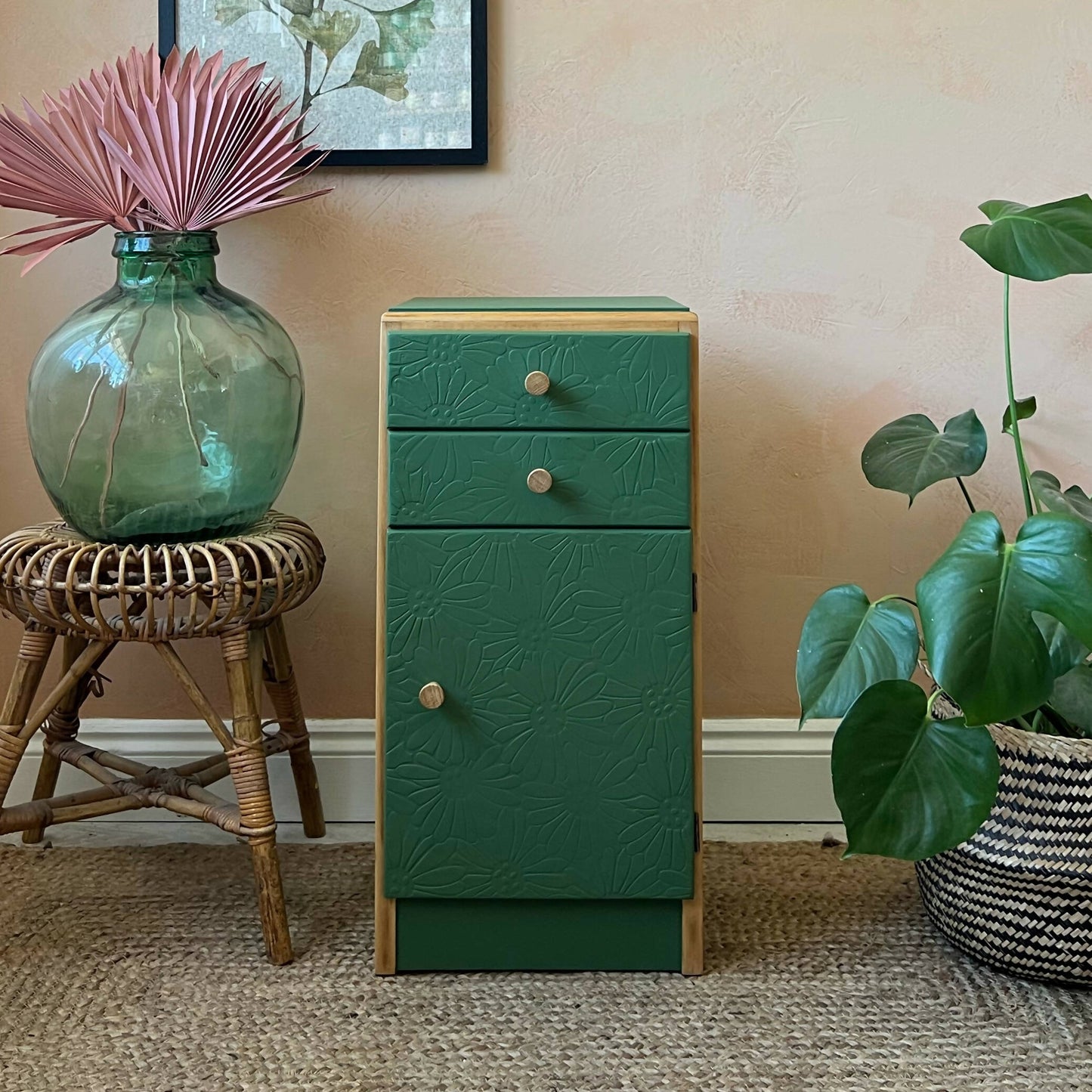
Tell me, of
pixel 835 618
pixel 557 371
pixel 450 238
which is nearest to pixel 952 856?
pixel 835 618

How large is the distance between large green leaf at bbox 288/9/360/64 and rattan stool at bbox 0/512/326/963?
0.59m

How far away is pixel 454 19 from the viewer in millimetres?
1456

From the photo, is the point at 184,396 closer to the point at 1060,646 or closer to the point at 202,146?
the point at 202,146

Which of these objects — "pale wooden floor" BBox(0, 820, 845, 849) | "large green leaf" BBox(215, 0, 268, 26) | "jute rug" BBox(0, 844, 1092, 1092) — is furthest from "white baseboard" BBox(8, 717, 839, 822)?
"large green leaf" BBox(215, 0, 268, 26)

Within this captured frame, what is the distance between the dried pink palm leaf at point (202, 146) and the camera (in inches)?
47.3

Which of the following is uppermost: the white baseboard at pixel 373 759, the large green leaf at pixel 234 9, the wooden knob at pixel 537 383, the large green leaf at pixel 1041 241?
the large green leaf at pixel 234 9

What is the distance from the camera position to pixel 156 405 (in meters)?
1.22

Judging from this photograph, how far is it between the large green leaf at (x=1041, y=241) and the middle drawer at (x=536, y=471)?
35 centimetres

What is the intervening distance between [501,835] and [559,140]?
2.83ft

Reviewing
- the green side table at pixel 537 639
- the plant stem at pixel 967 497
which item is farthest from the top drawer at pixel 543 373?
the plant stem at pixel 967 497

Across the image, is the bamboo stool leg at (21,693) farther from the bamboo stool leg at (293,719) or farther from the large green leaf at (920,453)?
the large green leaf at (920,453)

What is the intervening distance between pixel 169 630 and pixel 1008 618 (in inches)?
31.2

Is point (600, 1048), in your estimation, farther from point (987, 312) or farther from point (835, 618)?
point (987, 312)

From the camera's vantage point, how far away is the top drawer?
115 centimetres
